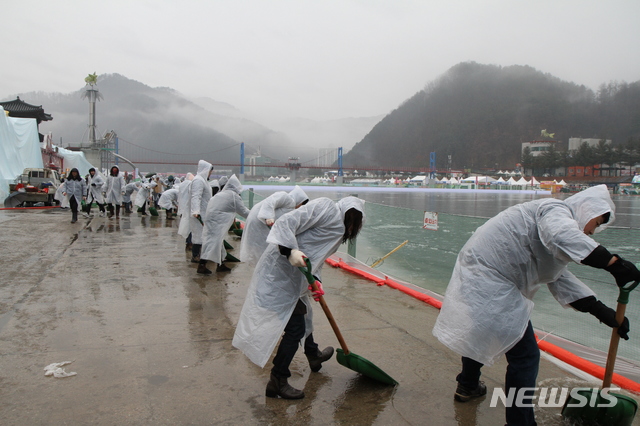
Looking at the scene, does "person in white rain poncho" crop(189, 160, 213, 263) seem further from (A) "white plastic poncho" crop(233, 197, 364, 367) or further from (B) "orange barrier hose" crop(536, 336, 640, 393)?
(B) "orange barrier hose" crop(536, 336, 640, 393)

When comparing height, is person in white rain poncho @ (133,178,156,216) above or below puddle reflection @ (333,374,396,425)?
above

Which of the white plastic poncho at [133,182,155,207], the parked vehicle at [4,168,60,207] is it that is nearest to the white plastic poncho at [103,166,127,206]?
the white plastic poncho at [133,182,155,207]

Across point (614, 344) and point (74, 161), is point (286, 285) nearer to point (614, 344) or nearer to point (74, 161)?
point (614, 344)

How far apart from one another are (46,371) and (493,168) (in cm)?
14755

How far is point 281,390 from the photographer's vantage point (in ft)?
9.07

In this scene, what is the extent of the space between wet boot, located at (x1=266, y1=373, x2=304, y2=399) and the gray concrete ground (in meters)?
0.05

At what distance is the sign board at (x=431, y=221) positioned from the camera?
6242mm

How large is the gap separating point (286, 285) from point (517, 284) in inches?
53.6

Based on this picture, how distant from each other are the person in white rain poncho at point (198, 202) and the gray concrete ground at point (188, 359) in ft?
2.84

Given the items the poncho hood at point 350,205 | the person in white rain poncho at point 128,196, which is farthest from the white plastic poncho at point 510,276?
the person in white rain poncho at point 128,196

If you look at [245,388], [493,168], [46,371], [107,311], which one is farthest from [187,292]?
[493,168]

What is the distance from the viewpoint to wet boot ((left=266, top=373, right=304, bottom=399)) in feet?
9.05

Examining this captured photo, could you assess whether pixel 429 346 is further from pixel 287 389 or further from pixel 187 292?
pixel 187 292

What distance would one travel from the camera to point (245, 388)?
9.49ft
